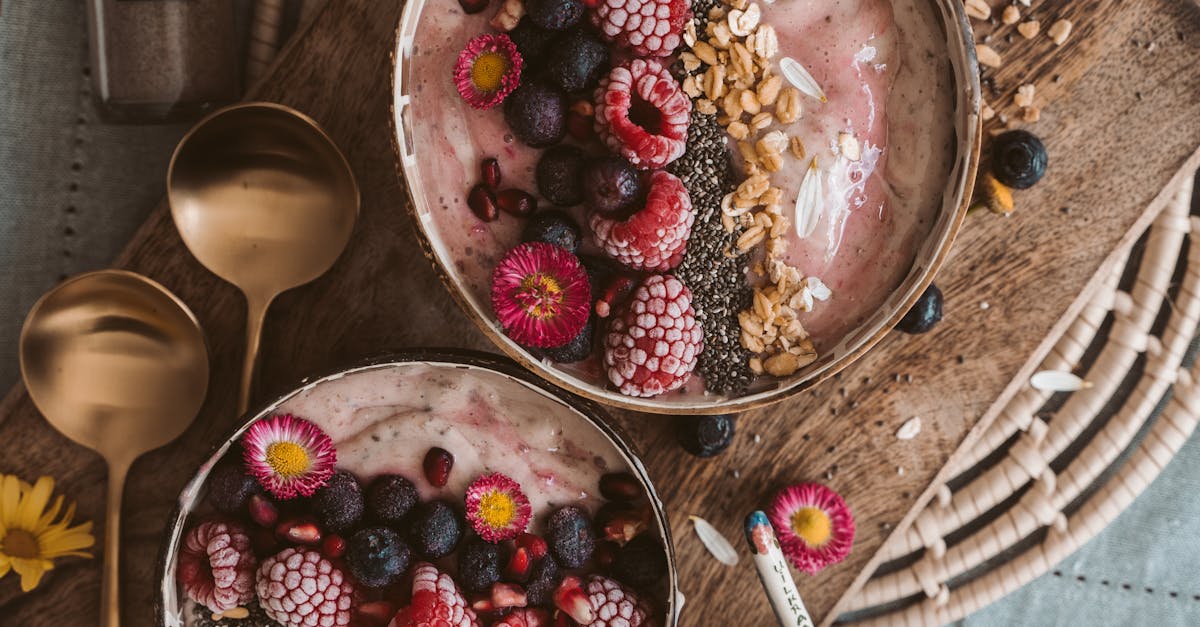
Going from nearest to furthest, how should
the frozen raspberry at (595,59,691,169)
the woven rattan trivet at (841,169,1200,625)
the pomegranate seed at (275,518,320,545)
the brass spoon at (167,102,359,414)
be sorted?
the frozen raspberry at (595,59,691,169) → the pomegranate seed at (275,518,320,545) → the brass spoon at (167,102,359,414) → the woven rattan trivet at (841,169,1200,625)

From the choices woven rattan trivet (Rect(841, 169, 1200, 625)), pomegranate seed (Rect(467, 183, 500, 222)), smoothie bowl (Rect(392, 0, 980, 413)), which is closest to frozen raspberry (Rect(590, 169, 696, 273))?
smoothie bowl (Rect(392, 0, 980, 413))

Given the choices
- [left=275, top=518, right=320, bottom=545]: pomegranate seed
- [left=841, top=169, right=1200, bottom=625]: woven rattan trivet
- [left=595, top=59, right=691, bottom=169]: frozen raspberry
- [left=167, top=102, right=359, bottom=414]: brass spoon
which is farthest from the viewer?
[left=841, top=169, right=1200, bottom=625]: woven rattan trivet

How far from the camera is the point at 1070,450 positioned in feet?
4.58

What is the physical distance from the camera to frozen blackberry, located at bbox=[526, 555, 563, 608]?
105 cm

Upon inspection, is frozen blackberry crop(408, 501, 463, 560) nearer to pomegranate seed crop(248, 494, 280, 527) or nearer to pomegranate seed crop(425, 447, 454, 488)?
pomegranate seed crop(425, 447, 454, 488)

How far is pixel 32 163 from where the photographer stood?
132cm

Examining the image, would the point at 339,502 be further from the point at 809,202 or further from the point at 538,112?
the point at 809,202

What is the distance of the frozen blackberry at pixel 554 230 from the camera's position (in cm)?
95

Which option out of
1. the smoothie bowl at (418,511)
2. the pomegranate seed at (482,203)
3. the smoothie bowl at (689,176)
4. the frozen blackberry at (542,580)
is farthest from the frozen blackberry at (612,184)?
the frozen blackberry at (542,580)

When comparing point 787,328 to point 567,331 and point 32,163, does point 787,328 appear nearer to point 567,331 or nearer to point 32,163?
point 567,331

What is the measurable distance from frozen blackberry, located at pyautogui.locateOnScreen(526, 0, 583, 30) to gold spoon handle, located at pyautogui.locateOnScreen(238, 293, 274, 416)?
49 centimetres

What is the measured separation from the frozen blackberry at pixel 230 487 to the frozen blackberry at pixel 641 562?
0.42 meters

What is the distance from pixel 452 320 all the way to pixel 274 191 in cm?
27

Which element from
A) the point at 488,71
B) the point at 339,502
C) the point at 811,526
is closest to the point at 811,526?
the point at 811,526
